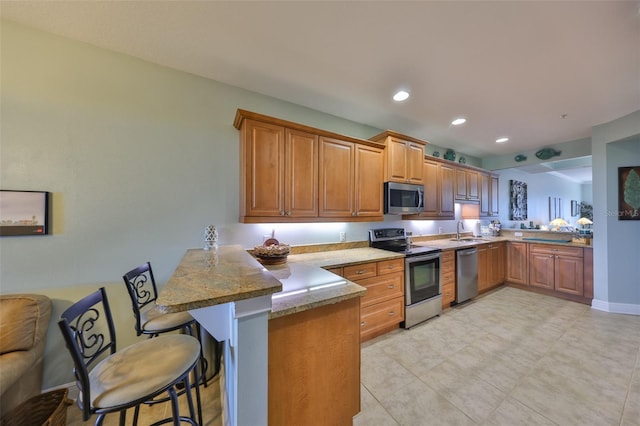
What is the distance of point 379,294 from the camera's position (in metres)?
2.58

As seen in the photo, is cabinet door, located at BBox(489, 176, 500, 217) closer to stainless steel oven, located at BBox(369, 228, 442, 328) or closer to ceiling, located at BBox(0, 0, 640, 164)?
ceiling, located at BBox(0, 0, 640, 164)

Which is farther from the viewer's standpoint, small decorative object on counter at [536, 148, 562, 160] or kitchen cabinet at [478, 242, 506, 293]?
small decorative object on counter at [536, 148, 562, 160]

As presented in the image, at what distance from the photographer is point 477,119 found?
10.3 ft

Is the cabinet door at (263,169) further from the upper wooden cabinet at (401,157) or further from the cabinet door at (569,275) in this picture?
the cabinet door at (569,275)

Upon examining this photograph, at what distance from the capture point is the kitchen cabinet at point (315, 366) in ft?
3.55

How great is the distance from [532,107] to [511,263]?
9.92 feet

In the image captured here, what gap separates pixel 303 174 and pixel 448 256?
2585 mm


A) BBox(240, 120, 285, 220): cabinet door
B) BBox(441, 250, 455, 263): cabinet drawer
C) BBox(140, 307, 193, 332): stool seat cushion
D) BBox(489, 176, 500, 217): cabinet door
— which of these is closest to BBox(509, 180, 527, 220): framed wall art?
BBox(489, 176, 500, 217): cabinet door

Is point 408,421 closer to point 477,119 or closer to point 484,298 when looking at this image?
point 484,298

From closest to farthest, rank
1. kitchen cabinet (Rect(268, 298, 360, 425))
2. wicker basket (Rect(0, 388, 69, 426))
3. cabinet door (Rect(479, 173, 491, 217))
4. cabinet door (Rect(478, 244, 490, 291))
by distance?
kitchen cabinet (Rect(268, 298, 360, 425)) < wicker basket (Rect(0, 388, 69, 426)) < cabinet door (Rect(478, 244, 490, 291)) < cabinet door (Rect(479, 173, 491, 217))

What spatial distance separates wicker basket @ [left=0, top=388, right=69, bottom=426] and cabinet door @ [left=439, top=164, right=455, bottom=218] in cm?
471

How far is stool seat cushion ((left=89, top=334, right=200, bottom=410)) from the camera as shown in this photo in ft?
3.06

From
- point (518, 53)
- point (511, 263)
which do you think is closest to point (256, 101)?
point (518, 53)

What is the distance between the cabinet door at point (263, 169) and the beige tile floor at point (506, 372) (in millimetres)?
1831
